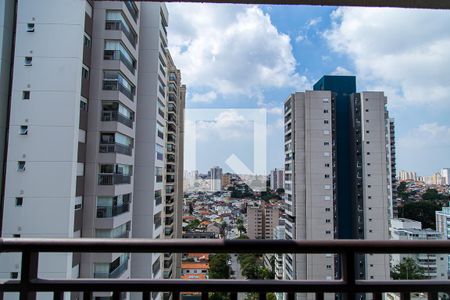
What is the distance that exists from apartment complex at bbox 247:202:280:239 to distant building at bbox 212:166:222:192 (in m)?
0.32

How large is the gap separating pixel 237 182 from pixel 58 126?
2362 millimetres

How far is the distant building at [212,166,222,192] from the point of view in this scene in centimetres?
211

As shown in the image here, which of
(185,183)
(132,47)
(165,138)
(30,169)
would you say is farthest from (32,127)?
(165,138)

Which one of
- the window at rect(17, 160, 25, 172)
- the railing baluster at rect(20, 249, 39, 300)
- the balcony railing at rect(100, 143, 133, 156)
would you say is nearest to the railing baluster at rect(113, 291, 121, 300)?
the railing baluster at rect(20, 249, 39, 300)

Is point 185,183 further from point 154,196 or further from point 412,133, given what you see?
point 154,196

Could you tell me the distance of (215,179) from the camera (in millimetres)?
2150

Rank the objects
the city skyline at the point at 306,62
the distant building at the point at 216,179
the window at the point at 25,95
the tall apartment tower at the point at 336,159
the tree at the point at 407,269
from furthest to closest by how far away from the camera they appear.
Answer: the tall apartment tower at the point at 336,159 < the distant building at the point at 216,179 < the window at the point at 25,95 < the city skyline at the point at 306,62 < the tree at the point at 407,269

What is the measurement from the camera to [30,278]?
0.81 m

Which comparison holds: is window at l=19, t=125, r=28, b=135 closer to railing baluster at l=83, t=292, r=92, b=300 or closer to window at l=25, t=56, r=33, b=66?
window at l=25, t=56, r=33, b=66

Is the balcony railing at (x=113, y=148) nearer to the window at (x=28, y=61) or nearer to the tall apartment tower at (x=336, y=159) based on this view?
the window at (x=28, y=61)

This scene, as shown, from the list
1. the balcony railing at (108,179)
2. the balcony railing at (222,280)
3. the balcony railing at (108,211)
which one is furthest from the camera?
the balcony railing at (108,179)

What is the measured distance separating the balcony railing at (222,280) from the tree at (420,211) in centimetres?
94

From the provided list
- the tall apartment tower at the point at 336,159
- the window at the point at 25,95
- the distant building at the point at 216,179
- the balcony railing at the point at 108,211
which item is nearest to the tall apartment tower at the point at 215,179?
the distant building at the point at 216,179

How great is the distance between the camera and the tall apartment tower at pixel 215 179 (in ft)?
6.94
